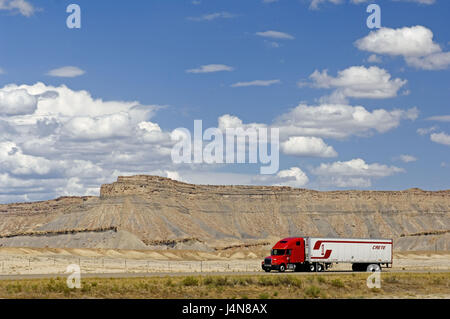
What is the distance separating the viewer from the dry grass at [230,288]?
116 feet

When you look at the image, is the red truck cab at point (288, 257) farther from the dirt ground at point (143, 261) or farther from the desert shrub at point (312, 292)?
the desert shrub at point (312, 292)

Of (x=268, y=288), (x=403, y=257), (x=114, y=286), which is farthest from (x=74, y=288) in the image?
(x=403, y=257)

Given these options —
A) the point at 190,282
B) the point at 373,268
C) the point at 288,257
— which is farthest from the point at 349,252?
the point at 190,282

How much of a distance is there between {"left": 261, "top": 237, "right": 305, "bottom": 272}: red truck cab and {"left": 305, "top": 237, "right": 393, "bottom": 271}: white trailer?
1.91ft

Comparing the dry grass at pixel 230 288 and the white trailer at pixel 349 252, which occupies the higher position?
the white trailer at pixel 349 252

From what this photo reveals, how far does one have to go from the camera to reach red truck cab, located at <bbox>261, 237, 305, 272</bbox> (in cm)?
5616

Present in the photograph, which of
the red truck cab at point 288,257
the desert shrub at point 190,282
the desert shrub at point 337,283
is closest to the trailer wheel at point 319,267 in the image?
the red truck cab at point 288,257

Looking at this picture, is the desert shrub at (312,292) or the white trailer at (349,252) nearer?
the desert shrub at (312,292)

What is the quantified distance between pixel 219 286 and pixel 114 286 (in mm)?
6387

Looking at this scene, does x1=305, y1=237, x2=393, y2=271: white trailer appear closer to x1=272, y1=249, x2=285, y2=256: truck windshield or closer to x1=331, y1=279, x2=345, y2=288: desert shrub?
x1=272, y1=249, x2=285, y2=256: truck windshield

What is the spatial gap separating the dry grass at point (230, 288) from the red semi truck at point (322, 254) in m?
10.5

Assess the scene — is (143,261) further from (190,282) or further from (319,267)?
(190,282)

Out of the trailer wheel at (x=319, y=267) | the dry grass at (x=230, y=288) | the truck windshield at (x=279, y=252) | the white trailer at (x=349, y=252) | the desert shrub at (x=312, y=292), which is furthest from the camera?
the trailer wheel at (x=319, y=267)

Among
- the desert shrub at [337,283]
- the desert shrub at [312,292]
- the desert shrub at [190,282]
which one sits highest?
the desert shrub at [190,282]
